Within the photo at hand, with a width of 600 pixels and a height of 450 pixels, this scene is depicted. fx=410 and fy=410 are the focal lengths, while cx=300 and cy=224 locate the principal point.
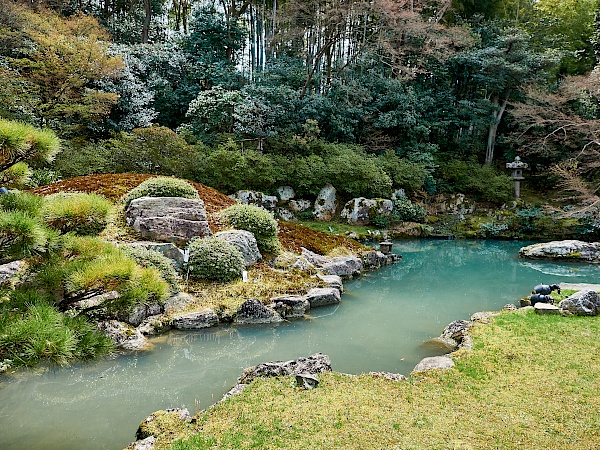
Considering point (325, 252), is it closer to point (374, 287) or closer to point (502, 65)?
point (374, 287)

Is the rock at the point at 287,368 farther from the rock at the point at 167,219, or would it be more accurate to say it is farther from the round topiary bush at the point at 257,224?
the round topiary bush at the point at 257,224

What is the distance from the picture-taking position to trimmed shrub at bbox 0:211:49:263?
2.36 m

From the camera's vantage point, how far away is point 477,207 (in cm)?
2017

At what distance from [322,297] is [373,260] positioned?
414 centimetres

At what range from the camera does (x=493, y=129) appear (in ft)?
72.3

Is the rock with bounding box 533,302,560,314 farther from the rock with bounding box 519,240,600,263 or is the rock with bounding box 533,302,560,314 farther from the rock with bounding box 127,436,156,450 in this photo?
the rock with bounding box 519,240,600,263

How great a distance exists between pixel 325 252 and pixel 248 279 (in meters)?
3.21

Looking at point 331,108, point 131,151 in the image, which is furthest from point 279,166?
point 131,151

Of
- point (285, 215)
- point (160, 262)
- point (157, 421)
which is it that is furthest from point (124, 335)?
point (285, 215)

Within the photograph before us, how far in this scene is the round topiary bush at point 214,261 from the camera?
7.95 metres

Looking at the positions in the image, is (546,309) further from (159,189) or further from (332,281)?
(159,189)

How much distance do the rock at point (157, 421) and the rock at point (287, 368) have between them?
2.89 feet

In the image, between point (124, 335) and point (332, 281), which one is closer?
point (124, 335)

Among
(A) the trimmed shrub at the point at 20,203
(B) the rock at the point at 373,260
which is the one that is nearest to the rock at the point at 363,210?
(B) the rock at the point at 373,260
